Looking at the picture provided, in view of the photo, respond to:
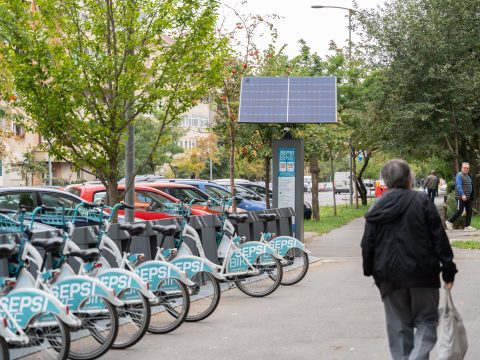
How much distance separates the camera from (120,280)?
855 cm

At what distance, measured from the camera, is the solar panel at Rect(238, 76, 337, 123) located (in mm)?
18797

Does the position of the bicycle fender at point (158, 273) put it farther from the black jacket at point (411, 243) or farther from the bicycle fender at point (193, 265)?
the black jacket at point (411, 243)

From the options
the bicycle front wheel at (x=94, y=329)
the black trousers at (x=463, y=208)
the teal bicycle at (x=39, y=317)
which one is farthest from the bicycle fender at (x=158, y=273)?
the black trousers at (x=463, y=208)

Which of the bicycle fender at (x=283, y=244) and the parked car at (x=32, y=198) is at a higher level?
the parked car at (x=32, y=198)

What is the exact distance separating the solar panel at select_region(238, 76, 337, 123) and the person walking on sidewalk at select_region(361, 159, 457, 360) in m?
12.3

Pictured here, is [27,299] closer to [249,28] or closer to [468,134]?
[249,28]

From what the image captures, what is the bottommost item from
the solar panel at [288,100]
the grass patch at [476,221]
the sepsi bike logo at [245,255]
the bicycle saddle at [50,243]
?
the grass patch at [476,221]

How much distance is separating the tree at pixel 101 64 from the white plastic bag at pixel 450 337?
8651 mm

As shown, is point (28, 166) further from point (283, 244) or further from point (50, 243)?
point (50, 243)

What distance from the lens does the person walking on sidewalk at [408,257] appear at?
6.21 meters

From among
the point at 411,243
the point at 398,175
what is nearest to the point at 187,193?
the point at 398,175

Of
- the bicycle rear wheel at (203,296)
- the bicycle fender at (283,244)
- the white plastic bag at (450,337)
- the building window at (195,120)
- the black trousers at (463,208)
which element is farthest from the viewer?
the building window at (195,120)

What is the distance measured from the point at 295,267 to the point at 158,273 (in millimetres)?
4122

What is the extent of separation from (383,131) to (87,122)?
646 inches
